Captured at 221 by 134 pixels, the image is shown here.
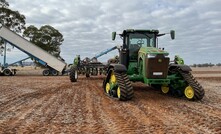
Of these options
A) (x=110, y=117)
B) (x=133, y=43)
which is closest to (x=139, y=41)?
(x=133, y=43)

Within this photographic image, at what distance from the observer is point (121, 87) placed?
35.6 feet

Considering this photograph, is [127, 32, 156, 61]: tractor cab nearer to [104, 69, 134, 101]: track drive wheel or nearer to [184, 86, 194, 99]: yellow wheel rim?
[104, 69, 134, 101]: track drive wheel

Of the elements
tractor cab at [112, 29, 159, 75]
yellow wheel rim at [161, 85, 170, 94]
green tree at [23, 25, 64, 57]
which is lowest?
yellow wheel rim at [161, 85, 170, 94]

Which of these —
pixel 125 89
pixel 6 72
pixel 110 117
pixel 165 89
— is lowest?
pixel 110 117

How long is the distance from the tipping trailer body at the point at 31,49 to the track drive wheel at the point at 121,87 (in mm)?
22257

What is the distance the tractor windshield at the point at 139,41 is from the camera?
1330cm

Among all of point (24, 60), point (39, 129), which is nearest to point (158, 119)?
point (39, 129)

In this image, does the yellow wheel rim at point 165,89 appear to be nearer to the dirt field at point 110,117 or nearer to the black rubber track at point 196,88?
the black rubber track at point 196,88

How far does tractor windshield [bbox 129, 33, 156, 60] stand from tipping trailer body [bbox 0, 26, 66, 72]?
21.5 meters

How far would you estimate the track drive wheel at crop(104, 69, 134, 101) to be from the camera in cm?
1081

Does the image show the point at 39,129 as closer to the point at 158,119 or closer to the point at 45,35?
the point at 158,119

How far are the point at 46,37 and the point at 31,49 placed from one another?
33.3 m

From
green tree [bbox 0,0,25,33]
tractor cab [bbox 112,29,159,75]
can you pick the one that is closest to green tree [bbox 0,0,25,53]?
green tree [bbox 0,0,25,33]

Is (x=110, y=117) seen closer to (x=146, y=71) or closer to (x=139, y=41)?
(x=146, y=71)
